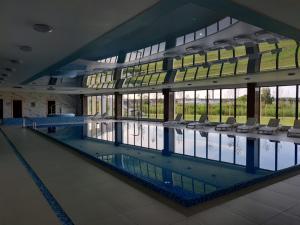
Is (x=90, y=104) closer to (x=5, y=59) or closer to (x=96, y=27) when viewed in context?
(x=5, y=59)

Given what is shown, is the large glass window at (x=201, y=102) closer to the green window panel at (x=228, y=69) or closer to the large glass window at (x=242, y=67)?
the green window panel at (x=228, y=69)

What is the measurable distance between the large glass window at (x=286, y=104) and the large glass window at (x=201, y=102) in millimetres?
4731

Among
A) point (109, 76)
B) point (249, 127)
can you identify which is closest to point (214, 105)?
point (249, 127)

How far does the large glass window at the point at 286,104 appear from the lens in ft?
39.2

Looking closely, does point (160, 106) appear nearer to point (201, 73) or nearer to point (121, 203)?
point (201, 73)

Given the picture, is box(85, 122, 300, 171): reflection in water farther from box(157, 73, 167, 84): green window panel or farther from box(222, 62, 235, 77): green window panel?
box(157, 73, 167, 84): green window panel

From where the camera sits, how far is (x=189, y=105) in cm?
1702

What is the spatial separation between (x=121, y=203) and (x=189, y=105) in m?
14.2

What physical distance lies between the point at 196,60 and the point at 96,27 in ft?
30.2

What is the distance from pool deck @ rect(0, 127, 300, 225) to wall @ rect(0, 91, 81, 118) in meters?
18.6

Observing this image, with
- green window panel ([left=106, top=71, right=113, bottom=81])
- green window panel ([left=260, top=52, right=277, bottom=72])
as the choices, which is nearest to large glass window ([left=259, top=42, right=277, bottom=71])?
green window panel ([left=260, top=52, right=277, bottom=72])

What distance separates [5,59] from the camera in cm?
635

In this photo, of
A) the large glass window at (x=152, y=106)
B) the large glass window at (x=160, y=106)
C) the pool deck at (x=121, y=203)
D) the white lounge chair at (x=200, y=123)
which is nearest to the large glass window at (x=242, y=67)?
the white lounge chair at (x=200, y=123)

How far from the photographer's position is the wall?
20.8 meters
